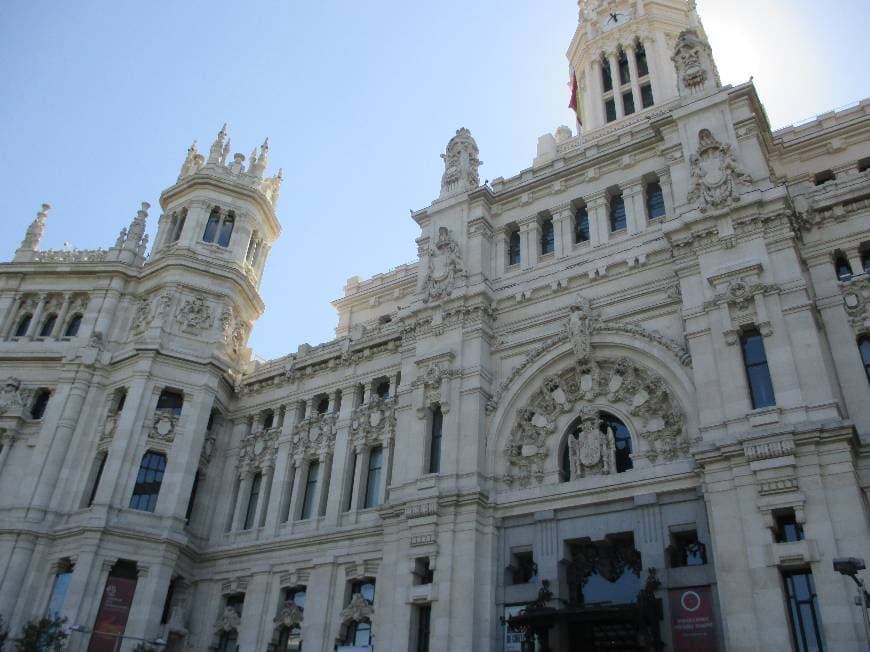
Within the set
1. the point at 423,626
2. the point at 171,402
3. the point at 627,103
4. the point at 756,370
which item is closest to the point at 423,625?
the point at 423,626

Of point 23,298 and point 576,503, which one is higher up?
point 23,298

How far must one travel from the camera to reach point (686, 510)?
25.3m

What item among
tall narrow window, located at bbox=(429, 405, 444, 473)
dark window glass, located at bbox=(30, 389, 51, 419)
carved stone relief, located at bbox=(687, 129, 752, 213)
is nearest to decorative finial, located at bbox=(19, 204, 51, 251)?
dark window glass, located at bbox=(30, 389, 51, 419)

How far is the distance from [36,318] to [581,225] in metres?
31.1

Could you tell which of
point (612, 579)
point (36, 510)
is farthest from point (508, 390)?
point (36, 510)

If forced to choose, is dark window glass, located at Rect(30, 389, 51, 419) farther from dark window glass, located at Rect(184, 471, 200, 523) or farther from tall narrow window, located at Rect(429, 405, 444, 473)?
tall narrow window, located at Rect(429, 405, 444, 473)

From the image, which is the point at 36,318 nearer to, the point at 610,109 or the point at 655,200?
the point at 655,200

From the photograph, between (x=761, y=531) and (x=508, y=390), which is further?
(x=508, y=390)

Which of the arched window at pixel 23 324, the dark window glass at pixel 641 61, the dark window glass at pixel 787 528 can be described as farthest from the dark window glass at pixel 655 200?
the arched window at pixel 23 324

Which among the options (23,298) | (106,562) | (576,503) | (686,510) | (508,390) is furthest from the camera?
(23,298)

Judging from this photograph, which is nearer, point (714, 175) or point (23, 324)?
point (714, 175)

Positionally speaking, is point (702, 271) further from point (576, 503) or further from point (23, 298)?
point (23, 298)

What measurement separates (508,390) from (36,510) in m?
23.2

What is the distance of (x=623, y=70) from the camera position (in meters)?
60.0
